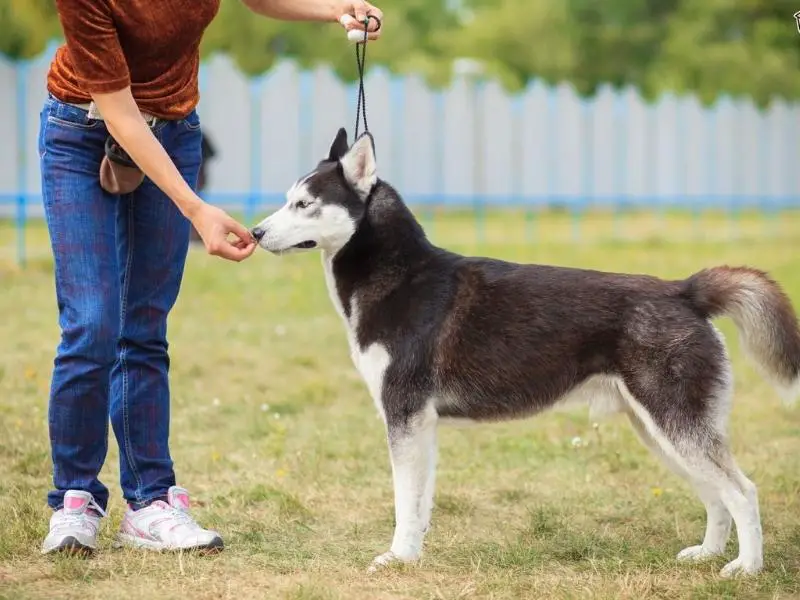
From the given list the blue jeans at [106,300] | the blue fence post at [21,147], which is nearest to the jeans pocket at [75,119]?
the blue jeans at [106,300]

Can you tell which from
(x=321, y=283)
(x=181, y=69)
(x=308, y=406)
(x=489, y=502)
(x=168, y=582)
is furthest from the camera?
(x=321, y=283)

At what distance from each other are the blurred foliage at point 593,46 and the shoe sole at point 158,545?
2294 cm

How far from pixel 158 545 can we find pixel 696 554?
1.93m

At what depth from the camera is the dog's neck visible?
417 cm

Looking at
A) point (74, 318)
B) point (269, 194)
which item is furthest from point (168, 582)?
point (269, 194)

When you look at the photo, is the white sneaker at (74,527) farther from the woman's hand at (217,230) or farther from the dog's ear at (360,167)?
the dog's ear at (360,167)

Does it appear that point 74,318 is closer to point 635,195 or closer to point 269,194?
point 269,194

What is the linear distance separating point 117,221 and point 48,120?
1.39ft

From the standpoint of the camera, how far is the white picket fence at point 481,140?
14234 millimetres

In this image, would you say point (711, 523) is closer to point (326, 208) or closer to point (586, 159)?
point (326, 208)

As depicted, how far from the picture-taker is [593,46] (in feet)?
96.9

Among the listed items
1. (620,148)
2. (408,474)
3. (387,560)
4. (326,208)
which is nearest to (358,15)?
(326,208)

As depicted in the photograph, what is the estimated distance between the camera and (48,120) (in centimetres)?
389

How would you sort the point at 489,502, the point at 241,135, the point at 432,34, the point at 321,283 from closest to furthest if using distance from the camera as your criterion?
the point at 489,502
the point at 321,283
the point at 241,135
the point at 432,34
